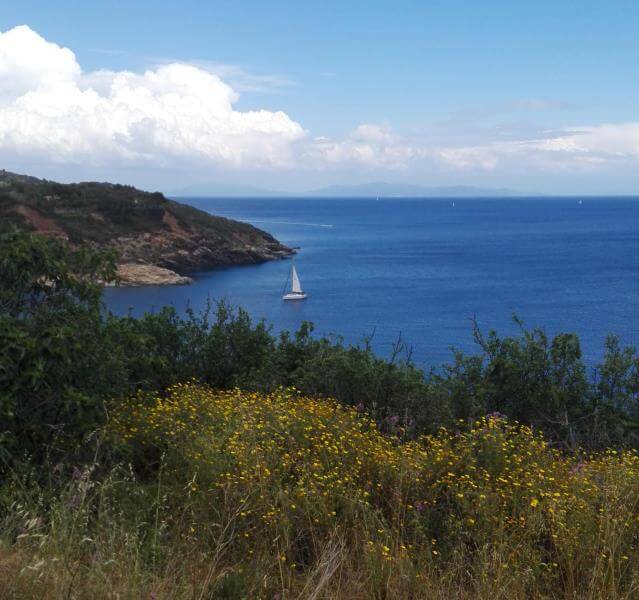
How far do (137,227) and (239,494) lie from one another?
242ft

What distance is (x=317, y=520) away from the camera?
16.5 ft

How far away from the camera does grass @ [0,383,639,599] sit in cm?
417

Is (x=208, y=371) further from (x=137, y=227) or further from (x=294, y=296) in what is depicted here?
(x=137, y=227)

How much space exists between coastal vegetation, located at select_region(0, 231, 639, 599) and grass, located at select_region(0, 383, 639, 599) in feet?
0.07

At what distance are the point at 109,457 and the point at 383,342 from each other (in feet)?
118

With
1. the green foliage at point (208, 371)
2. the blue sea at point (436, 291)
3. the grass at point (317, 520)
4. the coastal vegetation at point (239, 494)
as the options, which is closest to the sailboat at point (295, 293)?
the blue sea at point (436, 291)

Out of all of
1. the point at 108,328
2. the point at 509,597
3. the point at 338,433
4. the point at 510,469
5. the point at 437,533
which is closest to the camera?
the point at 509,597

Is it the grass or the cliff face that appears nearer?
the grass

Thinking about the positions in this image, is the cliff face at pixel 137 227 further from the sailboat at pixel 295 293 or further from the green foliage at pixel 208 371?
the green foliage at pixel 208 371

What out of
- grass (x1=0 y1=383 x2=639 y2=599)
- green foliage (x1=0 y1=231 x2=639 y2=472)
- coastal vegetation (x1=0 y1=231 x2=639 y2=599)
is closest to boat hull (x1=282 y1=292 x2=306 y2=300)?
green foliage (x1=0 y1=231 x2=639 y2=472)

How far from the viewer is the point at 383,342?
41.9 m

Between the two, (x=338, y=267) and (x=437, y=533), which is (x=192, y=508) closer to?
(x=437, y=533)

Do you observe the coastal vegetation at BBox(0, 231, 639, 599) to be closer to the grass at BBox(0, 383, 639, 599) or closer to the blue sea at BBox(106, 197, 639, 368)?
the grass at BBox(0, 383, 639, 599)

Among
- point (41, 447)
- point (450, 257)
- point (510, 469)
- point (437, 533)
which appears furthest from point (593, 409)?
point (450, 257)
